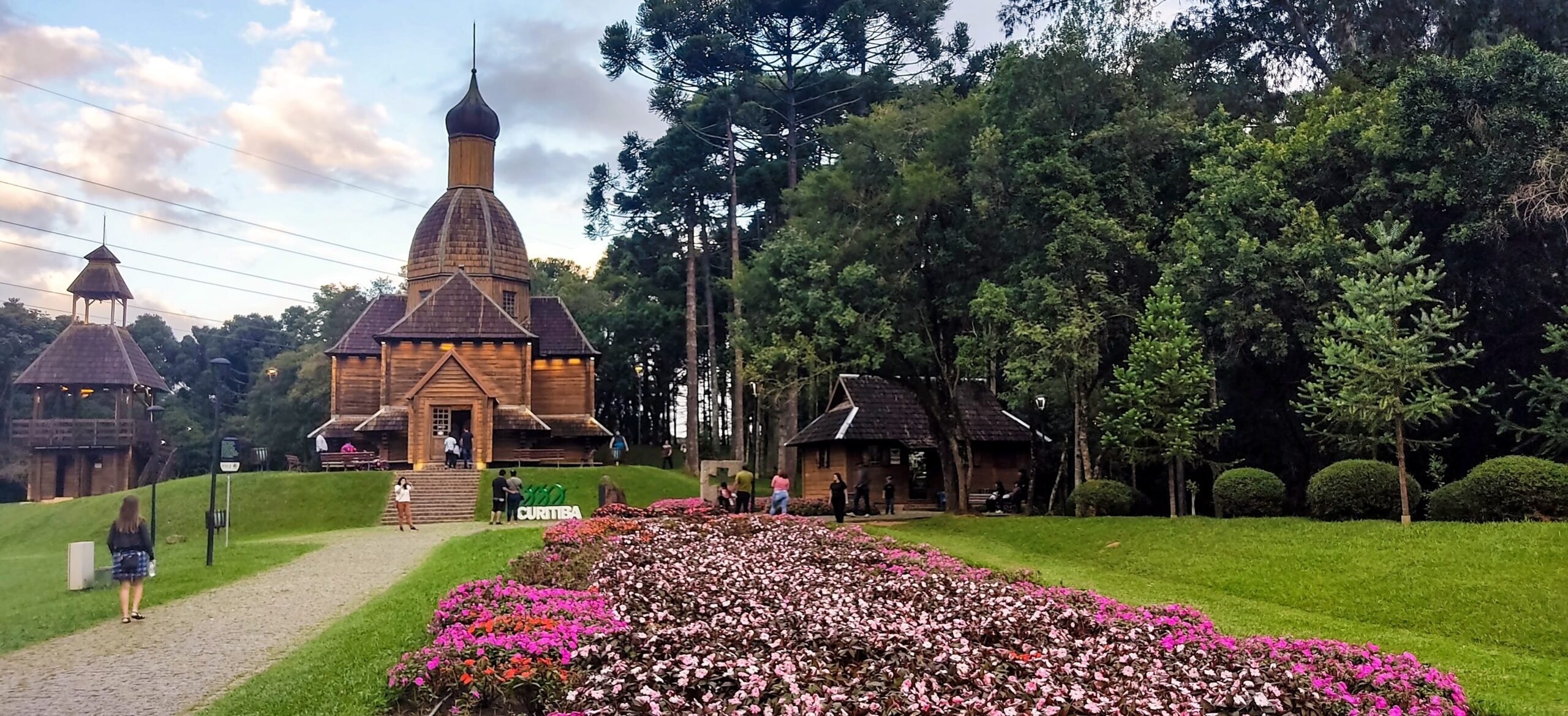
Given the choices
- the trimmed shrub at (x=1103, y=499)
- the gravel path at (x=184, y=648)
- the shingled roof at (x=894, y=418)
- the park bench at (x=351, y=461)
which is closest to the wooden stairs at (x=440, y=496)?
the park bench at (x=351, y=461)

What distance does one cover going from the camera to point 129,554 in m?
14.5

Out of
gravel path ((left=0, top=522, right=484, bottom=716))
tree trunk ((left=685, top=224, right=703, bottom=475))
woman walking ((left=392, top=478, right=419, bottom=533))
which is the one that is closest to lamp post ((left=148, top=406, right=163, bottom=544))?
gravel path ((left=0, top=522, right=484, bottom=716))

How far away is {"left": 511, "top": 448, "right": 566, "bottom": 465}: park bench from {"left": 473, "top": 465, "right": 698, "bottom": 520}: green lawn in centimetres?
237

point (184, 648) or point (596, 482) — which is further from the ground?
point (596, 482)

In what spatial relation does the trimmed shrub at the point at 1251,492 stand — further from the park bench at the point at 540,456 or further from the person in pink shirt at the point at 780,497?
the park bench at the point at 540,456

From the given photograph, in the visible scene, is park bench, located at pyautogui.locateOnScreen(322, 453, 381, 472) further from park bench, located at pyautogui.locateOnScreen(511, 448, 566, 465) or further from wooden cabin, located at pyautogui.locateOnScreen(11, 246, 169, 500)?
wooden cabin, located at pyautogui.locateOnScreen(11, 246, 169, 500)

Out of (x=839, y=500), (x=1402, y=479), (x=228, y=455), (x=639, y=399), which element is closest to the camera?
(x=1402, y=479)

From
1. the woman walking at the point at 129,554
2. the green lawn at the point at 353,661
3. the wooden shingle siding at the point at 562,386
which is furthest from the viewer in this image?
the wooden shingle siding at the point at 562,386

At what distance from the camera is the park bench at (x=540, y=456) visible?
1816 inches

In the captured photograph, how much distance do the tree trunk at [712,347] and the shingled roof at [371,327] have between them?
14002 mm

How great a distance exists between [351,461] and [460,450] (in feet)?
16.9

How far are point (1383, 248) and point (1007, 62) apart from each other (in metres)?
10.5

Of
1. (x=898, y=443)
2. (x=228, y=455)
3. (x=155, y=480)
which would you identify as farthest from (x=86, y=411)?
(x=898, y=443)

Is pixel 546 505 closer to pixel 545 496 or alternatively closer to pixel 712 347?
pixel 545 496
